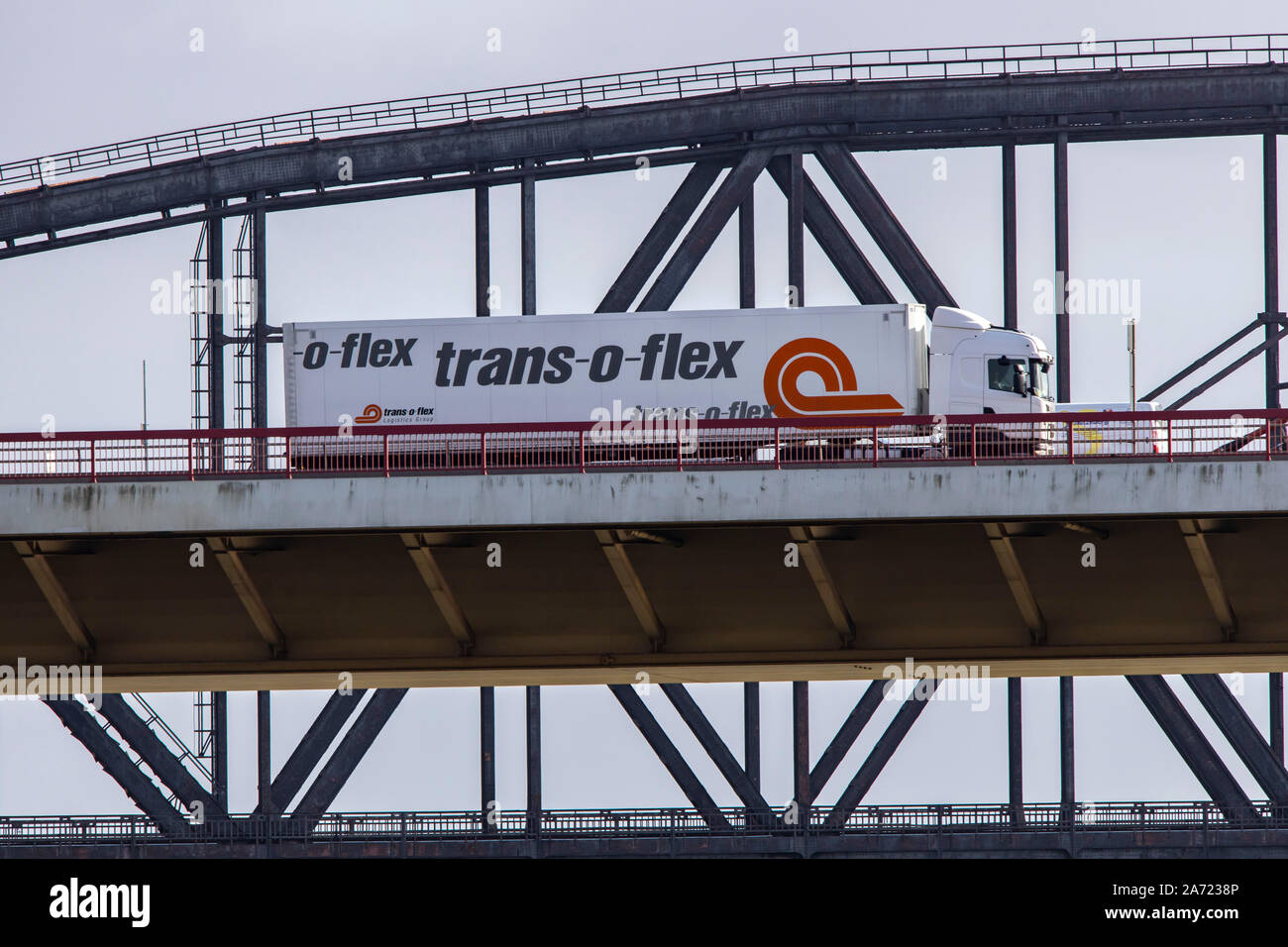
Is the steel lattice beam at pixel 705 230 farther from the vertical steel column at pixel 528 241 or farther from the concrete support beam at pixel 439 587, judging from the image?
the concrete support beam at pixel 439 587

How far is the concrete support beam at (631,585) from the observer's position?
2616 cm

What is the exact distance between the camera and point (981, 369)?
35094 millimetres

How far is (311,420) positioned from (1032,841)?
22440mm

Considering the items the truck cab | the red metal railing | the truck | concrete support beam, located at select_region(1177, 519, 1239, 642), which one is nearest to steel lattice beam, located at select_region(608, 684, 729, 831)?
the truck

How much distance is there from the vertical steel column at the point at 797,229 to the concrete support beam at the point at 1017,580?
2071 cm

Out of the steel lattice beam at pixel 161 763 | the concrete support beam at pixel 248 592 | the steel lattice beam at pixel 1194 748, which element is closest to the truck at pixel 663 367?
the concrete support beam at pixel 248 592

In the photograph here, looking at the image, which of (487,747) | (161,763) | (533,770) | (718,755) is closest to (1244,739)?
(718,755)

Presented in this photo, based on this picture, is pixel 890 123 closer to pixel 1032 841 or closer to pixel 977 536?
pixel 1032 841

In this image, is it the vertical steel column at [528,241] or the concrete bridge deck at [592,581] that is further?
the vertical steel column at [528,241]

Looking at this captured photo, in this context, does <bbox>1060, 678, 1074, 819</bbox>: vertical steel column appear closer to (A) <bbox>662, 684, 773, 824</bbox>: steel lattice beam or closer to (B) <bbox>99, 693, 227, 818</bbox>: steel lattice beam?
(A) <bbox>662, 684, 773, 824</bbox>: steel lattice beam

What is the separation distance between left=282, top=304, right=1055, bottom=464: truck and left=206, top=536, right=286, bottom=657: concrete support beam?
866 centimetres
